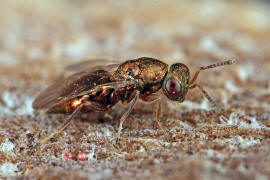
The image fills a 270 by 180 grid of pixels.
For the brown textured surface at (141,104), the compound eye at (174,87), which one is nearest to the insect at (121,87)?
the compound eye at (174,87)

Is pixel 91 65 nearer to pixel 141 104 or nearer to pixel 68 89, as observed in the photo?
pixel 68 89

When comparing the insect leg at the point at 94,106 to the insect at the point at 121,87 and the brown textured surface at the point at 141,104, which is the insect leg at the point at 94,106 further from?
the brown textured surface at the point at 141,104

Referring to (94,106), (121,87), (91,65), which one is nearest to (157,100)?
(121,87)

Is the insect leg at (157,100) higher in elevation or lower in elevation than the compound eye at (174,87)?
lower

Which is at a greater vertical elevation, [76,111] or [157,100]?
[157,100]

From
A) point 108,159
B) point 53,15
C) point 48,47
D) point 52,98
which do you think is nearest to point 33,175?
point 108,159

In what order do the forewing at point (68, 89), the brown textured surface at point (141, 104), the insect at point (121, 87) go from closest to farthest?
the brown textured surface at point (141, 104), the insect at point (121, 87), the forewing at point (68, 89)
